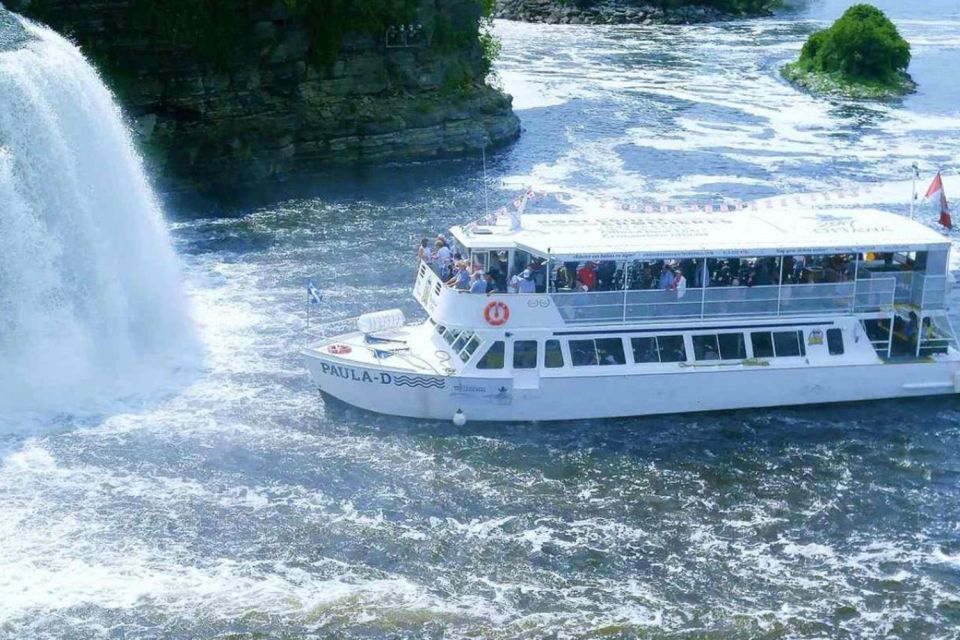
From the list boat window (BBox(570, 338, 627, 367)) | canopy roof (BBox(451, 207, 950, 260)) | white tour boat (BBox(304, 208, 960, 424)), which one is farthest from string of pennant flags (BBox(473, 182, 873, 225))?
boat window (BBox(570, 338, 627, 367))

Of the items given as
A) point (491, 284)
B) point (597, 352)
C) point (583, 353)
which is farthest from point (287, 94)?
point (597, 352)

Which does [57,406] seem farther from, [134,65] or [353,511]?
[134,65]

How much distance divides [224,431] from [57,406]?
4.90 metres

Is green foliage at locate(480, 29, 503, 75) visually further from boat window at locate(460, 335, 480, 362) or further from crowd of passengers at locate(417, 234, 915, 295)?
boat window at locate(460, 335, 480, 362)

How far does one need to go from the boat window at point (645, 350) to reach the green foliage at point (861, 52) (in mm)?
51808

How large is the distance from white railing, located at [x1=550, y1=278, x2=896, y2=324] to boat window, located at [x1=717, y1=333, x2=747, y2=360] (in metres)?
0.56

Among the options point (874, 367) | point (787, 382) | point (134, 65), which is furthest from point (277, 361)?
point (134, 65)

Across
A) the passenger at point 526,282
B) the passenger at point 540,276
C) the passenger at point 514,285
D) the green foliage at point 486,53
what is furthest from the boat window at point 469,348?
the green foliage at point 486,53

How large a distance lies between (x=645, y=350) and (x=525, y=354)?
321 cm

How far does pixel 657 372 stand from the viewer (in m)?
32.5

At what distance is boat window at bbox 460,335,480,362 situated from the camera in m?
32.2

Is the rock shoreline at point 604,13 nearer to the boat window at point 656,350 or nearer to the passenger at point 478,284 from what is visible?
the boat window at point 656,350

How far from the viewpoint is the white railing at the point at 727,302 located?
3250 centimetres

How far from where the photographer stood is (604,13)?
108 metres
